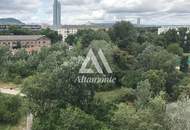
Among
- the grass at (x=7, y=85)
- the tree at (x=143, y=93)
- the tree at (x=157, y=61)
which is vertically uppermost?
the tree at (x=157, y=61)

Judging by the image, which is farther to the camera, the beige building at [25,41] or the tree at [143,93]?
the beige building at [25,41]

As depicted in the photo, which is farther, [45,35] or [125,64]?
[45,35]

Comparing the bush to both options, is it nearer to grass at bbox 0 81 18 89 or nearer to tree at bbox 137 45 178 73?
grass at bbox 0 81 18 89

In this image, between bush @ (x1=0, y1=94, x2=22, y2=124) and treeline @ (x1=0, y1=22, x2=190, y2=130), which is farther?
bush @ (x1=0, y1=94, x2=22, y2=124)

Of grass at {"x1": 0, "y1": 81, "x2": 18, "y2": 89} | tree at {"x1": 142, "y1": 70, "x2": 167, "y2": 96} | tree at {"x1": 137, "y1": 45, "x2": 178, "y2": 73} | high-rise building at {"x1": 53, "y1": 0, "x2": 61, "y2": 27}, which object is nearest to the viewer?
tree at {"x1": 142, "y1": 70, "x2": 167, "y2": 96}

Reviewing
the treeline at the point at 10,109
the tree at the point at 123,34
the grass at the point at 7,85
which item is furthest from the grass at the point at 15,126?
the tree at the point at 123,34

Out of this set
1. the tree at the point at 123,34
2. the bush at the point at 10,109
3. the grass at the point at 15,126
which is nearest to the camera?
the grass at the point at 15,126

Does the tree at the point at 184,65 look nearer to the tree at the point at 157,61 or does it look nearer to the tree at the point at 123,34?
the tree at the point at 123,34

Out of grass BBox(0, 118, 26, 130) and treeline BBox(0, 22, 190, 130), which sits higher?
treeline BBox(0, 22, 190, 130)

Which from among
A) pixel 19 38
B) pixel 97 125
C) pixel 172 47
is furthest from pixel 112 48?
pixel 19 38

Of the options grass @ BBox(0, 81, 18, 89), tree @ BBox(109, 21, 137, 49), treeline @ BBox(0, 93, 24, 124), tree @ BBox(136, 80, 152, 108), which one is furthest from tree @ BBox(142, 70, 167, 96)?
tree @ BBox(109, 21, 137, 49)

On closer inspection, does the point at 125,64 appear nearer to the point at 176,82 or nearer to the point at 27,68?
the point at 176,82
